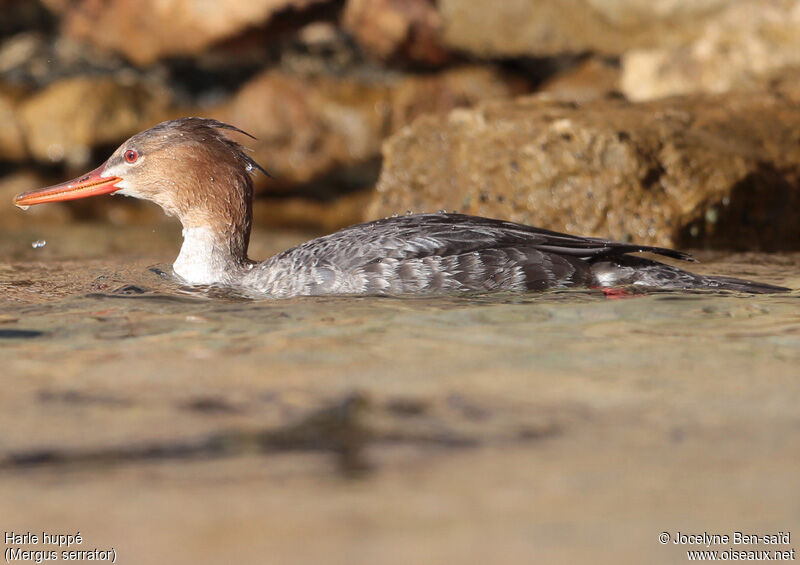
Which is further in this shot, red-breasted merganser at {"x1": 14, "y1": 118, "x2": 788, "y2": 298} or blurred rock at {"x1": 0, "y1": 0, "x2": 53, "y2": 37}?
blurred rock at {"x1": 0, "y1": 0, "x2": 53, "y2": 37}

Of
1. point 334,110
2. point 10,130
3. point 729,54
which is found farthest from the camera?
point 10,130

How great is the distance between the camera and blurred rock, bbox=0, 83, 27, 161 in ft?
37.2

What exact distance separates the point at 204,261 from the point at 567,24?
5856 millimetres

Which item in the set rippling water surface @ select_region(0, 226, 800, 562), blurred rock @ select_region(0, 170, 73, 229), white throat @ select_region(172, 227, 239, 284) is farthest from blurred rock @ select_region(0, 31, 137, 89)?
rippling water surface @ select_region(0, 226, 800, 562)

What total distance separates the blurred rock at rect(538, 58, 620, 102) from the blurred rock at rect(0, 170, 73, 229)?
17.5 feet

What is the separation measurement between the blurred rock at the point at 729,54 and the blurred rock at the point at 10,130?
21.9 feet

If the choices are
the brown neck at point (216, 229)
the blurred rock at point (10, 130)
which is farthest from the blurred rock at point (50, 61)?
the brown neck at point (216, 229)

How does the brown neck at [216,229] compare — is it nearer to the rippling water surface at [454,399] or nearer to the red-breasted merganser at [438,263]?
the red-breasted merganser at [438,263]

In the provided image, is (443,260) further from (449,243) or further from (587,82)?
(587,82)

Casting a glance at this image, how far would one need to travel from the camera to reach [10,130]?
11.3m

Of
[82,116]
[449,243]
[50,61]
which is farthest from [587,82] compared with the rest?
[50,61]

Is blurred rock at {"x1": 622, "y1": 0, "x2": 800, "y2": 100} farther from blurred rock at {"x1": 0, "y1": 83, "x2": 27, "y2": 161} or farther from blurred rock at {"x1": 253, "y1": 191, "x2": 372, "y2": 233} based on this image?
blurred rock at {"x1": 0, "y1": 83, "x2": 27, "y2": 161}

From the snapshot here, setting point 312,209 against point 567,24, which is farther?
point 312,209

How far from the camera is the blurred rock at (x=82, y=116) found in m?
11.2
